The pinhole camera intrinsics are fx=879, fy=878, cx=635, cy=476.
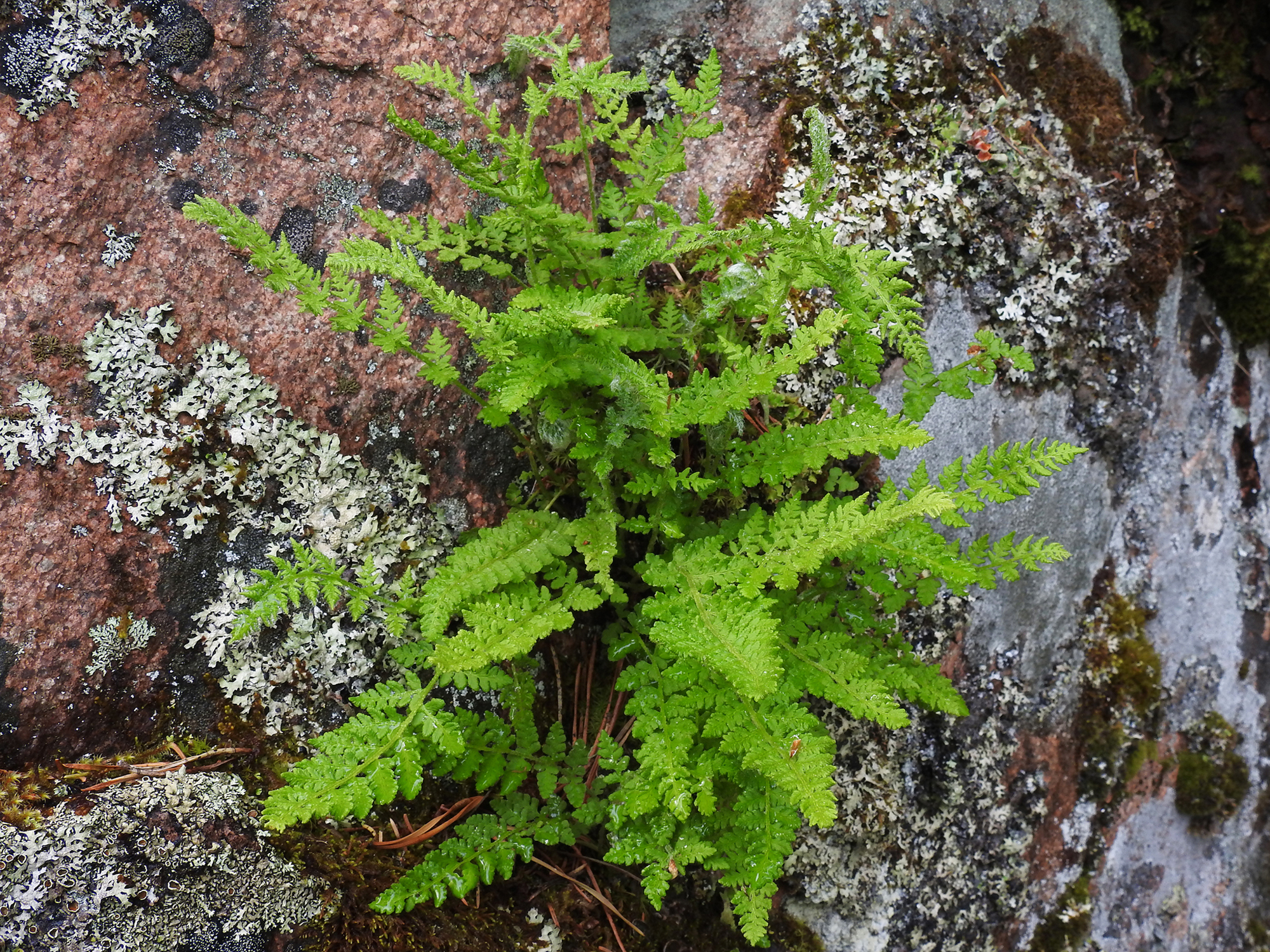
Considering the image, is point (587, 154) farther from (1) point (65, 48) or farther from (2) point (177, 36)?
(1) point (65, 48)

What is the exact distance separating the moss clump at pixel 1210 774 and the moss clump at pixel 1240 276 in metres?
2.22

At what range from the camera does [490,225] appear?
3277 millimetres

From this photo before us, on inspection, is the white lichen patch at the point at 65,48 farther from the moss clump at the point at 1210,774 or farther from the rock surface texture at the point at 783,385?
the moss clump at the point at 1210,774

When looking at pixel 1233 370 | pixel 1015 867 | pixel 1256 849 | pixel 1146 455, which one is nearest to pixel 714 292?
pixel 1146 455

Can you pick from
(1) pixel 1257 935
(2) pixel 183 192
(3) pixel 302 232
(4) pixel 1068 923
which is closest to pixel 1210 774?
(1) pixel 1257 935

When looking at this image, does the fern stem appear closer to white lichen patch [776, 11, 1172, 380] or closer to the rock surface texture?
the rock surface texture

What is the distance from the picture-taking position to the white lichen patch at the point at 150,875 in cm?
263

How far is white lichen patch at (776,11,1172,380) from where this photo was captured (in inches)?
158

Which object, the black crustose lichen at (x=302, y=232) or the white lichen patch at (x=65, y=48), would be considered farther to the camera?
the black crustose lichen at (x=302, y=232)

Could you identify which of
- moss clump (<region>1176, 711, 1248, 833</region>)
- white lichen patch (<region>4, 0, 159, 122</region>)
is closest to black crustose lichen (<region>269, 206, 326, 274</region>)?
white lichen patch (<region>4, 0, 159, 122</region>)

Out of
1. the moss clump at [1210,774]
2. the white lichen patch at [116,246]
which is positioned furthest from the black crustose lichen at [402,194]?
the moss clump at [1210,774]

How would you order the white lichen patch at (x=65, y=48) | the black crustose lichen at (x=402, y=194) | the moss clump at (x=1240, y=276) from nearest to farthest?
the white lichen patch at (x=65, y=48) → the black crustose lichen at (x=402, y=194) → the moss clump at (x=1240, y=276)

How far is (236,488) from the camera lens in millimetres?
3209

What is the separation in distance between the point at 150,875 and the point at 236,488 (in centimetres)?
129
